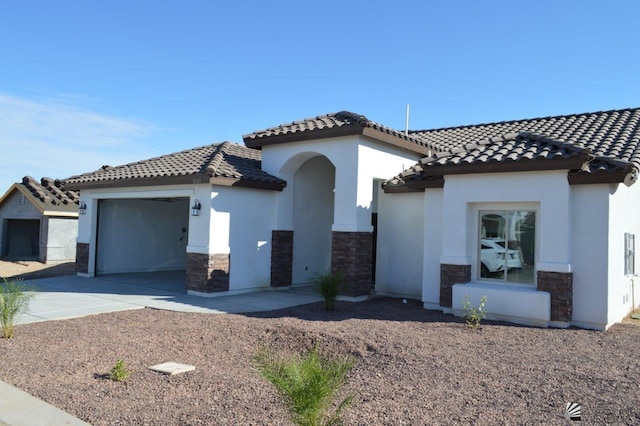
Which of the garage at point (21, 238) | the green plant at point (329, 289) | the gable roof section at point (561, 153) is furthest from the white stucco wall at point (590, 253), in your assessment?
the garage at point (21, 238)

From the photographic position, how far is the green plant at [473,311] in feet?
33.5

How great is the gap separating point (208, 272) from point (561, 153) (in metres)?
8.66

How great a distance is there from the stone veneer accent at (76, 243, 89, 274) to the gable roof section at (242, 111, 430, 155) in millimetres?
6883

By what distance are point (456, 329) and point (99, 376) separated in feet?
20.3

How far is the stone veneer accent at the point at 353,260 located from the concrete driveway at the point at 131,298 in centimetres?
93

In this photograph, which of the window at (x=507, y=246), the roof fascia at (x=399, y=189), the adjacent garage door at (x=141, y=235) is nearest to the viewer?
the window at (x=507, y=246)

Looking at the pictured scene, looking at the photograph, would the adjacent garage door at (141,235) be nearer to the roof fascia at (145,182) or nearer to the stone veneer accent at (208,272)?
the roof fascia at (145,182)

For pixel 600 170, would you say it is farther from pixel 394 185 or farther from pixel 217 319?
pixel 217 319

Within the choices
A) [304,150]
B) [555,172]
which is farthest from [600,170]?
[304,150]

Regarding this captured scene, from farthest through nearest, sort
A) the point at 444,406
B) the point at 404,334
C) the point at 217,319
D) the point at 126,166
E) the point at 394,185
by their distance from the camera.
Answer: the point at 126,166 → the point at 394,185 → the point at 217,319 → the point at 404,334 → the point at 444,406

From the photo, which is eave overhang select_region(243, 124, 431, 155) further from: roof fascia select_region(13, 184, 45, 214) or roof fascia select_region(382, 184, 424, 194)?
roof fascia select_region(13, 184, 45, 214)

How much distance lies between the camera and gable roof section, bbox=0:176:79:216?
23125 millimetres

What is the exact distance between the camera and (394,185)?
1391 cm

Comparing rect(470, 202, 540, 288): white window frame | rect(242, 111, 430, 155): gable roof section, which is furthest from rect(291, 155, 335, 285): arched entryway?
rect(470, 202, 540, 288): white window frame
